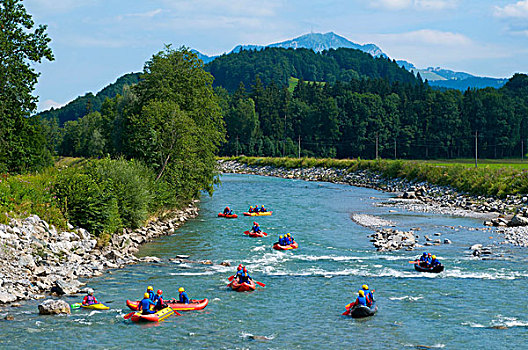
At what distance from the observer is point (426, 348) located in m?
20.3

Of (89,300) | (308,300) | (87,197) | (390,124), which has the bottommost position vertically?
(308,300)

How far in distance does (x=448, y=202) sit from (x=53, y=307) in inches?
2072

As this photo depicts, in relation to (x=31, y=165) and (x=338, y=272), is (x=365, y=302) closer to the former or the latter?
(x=338, y=272)

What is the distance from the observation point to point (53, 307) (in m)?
23.2

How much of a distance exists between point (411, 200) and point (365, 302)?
159 ft

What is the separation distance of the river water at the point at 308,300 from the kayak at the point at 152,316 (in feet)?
1.06

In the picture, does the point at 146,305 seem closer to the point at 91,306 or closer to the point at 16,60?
the point at 91,306

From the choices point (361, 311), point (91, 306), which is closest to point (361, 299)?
point (361, 311)

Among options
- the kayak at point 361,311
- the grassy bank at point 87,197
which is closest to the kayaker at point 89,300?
the grassy bank at point 87,197

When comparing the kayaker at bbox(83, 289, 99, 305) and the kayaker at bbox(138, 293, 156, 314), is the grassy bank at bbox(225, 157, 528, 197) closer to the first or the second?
the kayaker at bbox(138, 293, 156, 314)

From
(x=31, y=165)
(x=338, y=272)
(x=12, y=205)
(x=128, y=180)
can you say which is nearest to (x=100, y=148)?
(x=31, y=165)

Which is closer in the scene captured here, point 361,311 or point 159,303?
point 361,311

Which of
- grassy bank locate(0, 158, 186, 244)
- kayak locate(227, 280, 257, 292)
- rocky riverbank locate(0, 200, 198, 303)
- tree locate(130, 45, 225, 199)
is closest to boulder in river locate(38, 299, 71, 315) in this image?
rocky riverbank locate(0, 200, 198, 303)

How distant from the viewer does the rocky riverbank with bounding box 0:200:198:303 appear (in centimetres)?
2591
